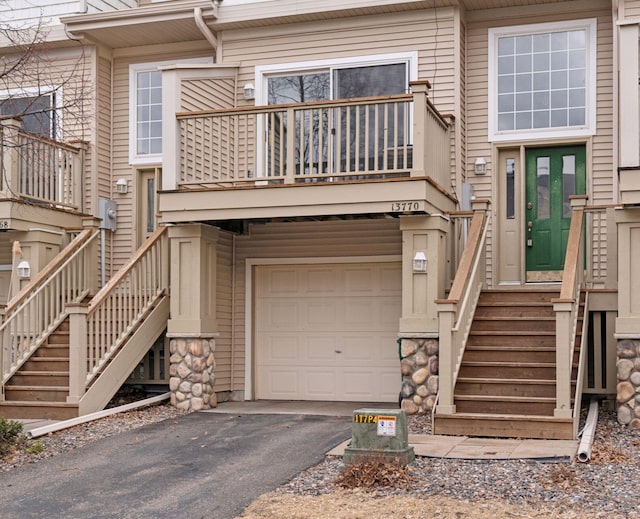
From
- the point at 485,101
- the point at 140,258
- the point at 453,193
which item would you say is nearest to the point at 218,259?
the point at 140,258

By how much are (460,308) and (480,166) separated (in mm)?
3056

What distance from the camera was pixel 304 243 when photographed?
516 inches

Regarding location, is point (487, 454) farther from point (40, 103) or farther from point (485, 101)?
point (40, 103)

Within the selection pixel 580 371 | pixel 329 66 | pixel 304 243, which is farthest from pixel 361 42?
pixel 580 371

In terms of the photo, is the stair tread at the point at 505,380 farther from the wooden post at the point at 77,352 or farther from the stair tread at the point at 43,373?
the stair tread at the point at 43,373

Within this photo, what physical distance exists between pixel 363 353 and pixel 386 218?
6.52ft

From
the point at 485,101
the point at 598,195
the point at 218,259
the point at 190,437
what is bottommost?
the point at 190,437

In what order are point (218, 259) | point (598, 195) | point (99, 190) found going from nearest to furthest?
point (598, 195) → point (218, 259) → point (99, 190)

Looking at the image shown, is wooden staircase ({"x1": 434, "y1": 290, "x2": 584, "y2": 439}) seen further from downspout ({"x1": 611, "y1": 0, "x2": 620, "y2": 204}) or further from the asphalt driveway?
downspout ({"x1": 611, "y1": 0, "x2": 620, "y2": 204})

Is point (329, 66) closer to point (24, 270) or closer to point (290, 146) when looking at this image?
point (290, 146)

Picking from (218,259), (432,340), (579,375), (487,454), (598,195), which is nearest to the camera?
(487,454)

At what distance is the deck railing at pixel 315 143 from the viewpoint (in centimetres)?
1099

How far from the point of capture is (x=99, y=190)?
14.3m

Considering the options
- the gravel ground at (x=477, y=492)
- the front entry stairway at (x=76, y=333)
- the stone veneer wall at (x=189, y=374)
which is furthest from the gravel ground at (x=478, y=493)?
the front entry stairway at (x=76, y=333)
